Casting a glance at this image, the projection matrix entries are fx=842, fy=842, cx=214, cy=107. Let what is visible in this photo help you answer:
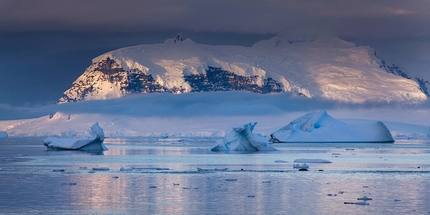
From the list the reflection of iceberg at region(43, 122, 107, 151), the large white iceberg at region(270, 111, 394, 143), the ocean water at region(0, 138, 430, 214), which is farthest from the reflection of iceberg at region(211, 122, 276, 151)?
the large white iceberg at region(270, 111, 394, 143)

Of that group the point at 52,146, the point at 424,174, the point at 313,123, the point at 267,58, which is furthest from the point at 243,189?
the point at 267,58

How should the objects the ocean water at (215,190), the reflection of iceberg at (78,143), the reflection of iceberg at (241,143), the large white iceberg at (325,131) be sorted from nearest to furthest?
the ocean water at (215,190) → the reflection of iceberg at (241,143) → the reflection of iceberg at (78,143) → the large white iceberg at (325,131)

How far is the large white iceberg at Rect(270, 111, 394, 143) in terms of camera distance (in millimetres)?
96812

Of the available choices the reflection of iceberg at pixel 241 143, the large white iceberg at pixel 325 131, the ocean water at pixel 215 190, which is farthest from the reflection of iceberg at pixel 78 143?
the large white iceberg at pixel 325 131

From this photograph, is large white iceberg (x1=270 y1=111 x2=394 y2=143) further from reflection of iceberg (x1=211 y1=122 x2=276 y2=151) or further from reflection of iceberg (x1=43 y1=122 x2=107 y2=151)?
reflection of iceberg (x1=43 y1=122 x2=107 y2=151)

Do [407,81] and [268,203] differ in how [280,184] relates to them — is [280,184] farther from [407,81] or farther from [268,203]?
[407,81]

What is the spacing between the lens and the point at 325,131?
97.8 m

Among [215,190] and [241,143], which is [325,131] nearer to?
[241,143]

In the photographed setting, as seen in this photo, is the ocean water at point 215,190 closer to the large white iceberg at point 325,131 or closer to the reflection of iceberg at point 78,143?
the reflection of iceberg at point 78,143

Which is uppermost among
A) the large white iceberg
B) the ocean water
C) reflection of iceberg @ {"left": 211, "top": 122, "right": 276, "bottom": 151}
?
the large white iceberg

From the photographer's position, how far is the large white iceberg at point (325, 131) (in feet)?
318

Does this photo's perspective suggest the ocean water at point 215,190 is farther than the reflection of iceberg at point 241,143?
No

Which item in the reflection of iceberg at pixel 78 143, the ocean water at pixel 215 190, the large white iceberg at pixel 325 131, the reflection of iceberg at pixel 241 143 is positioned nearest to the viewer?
the ocean water at pixel 215 190

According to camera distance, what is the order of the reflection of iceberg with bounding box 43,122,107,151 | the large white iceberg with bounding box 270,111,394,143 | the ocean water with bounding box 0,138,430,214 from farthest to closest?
the large white iceberg with bounding box 270,111,394,143 → the reflection of iceberg with bounding box 43,122,107,151 → the ocean water with bounding box 0,138,430,214
